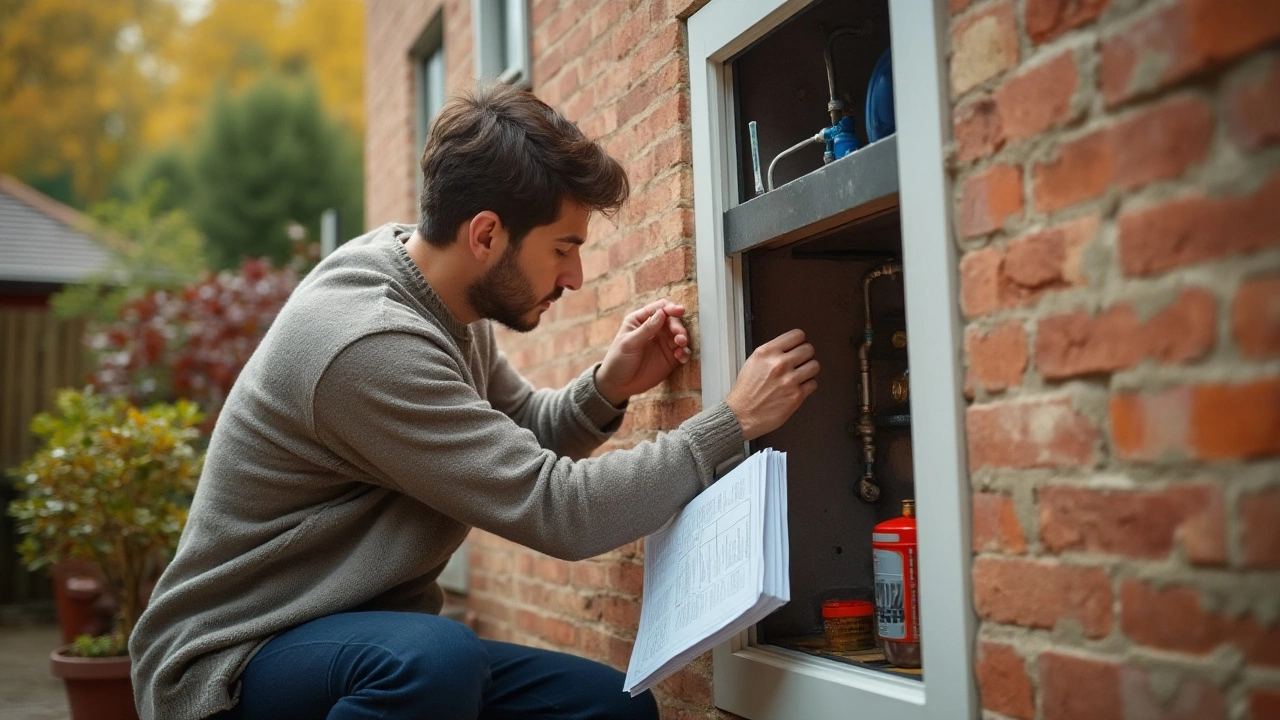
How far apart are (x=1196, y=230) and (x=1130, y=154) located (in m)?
0.13

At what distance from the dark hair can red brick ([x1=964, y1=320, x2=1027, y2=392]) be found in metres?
1.04

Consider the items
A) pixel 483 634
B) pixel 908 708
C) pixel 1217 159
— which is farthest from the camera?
pixel 483 634

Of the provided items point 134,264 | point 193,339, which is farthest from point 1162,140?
point 134,264

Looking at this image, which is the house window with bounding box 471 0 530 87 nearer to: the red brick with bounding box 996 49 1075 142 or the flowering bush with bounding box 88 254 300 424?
the red brick with bounding box 996 49 1075 142

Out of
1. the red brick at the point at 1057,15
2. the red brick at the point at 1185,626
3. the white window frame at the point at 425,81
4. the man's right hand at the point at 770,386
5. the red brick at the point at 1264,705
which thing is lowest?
the red brick at the point at 1264,705

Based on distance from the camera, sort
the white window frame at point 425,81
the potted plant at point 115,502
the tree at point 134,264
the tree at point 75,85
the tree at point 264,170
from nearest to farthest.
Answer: the potted plant at point 115,502 < the white window frame at point 425,81 < the tree at point 134,264 < the tree at point 75,85 < the tree at point 264,170

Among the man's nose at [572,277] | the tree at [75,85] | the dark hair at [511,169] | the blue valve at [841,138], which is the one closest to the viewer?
the blue valve at [841,138]

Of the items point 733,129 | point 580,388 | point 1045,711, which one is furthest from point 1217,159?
point 580,388

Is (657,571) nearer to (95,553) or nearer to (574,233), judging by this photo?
(574,233)

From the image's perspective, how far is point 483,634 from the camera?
12.8 feet

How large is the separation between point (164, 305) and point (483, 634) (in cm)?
497

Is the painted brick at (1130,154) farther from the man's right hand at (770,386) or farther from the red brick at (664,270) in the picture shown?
the red brick at (664,270)

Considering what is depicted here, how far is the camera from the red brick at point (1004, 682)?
4.61 feet

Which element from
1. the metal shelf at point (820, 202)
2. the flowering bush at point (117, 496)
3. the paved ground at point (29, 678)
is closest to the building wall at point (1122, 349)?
the metal shelf at point (820, 202)
